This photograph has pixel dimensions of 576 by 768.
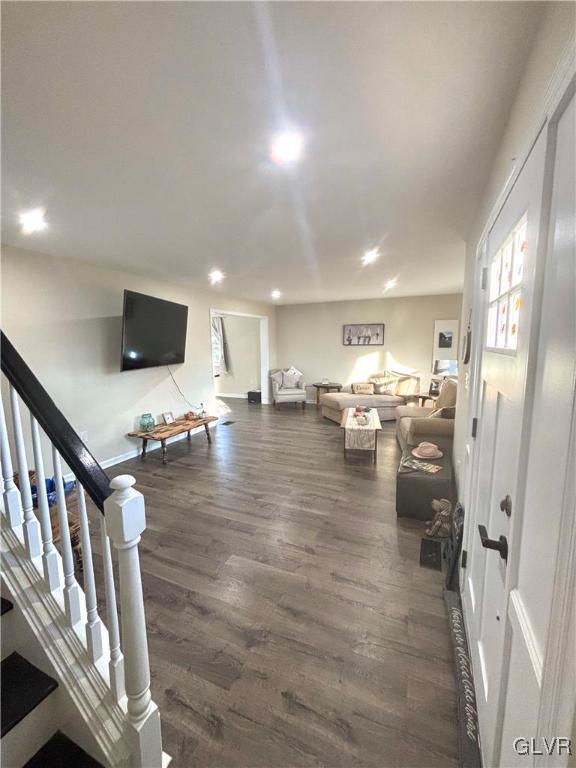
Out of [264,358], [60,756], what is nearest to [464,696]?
[60,756]

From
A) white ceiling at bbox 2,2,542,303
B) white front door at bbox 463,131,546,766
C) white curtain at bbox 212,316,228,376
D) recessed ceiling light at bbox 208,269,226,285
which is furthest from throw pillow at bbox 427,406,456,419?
white curtain at bbox 212,316,228,376

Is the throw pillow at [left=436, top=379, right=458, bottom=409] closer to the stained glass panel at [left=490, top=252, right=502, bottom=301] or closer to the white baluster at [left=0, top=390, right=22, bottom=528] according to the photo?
the stained glass panel at [left=490, top=252, right=502, bottom=301]

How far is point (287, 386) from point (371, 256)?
441 centimetres

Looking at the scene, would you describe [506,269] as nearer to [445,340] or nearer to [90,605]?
[90,605]

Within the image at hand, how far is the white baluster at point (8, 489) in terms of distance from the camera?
1.11 metres

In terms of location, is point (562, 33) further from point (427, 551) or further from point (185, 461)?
point (185, 461)

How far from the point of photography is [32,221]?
239 centimetres

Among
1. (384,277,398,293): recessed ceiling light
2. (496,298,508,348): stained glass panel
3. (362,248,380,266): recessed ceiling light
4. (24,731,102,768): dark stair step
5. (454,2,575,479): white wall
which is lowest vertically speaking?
(24,731,102,768): dark stair step

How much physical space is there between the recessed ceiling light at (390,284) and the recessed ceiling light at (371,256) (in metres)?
1.23

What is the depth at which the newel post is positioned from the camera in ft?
2.81

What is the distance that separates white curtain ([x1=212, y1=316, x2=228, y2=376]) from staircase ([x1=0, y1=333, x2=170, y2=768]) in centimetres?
714

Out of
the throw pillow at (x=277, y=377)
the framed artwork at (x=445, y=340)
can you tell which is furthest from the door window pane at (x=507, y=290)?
the throw pillow at (x=277, y=377)

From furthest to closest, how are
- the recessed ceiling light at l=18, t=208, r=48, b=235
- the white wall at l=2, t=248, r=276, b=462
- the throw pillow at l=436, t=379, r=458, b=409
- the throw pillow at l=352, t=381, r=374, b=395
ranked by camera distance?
the throw pillow at l=352, t=381, r=374, b=395, the throw pillow at l=436, t=379, r=458, b=409, the white wall at l=2, t=248, r=276, b=462, the recessed ceiling light at l=18, t=208, r=48, b=235

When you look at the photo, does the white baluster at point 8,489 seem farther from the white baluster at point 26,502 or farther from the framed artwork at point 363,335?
the framed artwork at point 363,335
